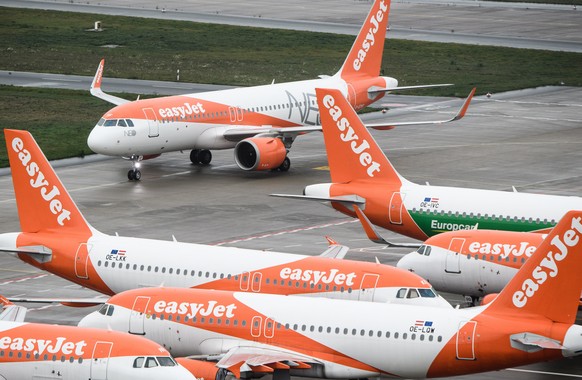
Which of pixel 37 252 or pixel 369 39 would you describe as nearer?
pixel 37 252

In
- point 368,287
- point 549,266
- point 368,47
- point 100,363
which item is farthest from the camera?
point 368,47

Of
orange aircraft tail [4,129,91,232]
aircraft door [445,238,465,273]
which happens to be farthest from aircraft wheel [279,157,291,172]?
orange aircraft tail [4,129,91,232]

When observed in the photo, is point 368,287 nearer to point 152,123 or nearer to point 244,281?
point 244,281

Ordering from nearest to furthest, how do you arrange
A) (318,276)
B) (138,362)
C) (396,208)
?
(138,362) → (318,276) → (396,208)

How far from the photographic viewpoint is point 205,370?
4191cm

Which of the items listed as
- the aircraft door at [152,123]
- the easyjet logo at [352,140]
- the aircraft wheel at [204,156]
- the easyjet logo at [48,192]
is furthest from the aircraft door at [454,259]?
the aircraft wheel at [204,156]

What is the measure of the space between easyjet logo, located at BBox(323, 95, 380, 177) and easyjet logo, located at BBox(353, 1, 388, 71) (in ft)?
103

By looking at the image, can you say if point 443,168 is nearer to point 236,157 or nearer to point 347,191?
point 236,157

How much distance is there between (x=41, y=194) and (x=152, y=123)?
93.8ft

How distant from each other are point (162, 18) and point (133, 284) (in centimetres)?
10851

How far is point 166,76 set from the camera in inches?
4786

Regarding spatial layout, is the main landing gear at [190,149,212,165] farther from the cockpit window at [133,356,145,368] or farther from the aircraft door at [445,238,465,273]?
the cockpit window at [133,356,145,368]

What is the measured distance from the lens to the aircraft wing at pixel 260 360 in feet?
138

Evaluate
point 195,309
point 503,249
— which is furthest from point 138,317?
point 503,249
